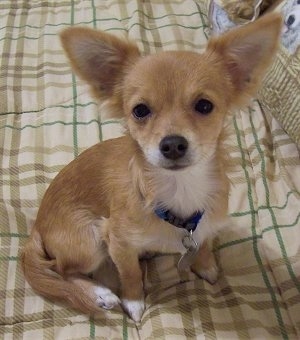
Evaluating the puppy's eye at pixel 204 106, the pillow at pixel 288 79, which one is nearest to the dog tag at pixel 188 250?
the puppy's eye at pixel 204 106

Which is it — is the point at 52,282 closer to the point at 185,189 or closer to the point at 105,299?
the point at 105,299

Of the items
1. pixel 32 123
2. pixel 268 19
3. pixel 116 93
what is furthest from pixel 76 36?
pixel 32 123

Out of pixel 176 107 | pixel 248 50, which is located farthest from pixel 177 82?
pixel 248 50

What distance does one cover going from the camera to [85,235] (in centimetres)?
145

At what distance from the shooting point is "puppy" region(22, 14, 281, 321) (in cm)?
114

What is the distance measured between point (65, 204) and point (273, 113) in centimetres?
90

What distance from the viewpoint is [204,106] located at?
45.6 inches

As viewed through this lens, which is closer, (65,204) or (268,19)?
(268,19)

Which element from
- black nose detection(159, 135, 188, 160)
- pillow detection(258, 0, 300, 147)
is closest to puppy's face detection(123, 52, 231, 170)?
black nose detection(159, 135, 188, 160)

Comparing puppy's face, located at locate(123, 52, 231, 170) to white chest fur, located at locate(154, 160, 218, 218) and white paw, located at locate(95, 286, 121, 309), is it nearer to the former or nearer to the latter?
white chest fur, located at locate(154, 160, 218, 218)

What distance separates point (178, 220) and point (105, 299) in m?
0.34

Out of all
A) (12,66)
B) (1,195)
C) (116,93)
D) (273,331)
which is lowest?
(273,331)

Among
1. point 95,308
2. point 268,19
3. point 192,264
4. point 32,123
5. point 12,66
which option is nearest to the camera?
point 268,19

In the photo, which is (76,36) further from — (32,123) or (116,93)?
(32,123)
